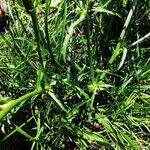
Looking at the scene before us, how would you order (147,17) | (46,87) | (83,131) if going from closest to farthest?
(46,87) → (83,131) → (147,17)

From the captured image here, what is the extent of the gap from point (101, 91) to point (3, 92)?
1.41 feet

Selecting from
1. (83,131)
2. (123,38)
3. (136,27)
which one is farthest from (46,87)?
(136,27)

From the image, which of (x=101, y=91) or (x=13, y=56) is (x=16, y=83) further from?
(x=101, y=91)

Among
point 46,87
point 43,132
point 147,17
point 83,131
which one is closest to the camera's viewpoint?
point 46,87

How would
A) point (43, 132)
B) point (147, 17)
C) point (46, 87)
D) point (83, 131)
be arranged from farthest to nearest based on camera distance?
point (147, 17) < point (43, 132) < point (83, 131) < point (46, 87)

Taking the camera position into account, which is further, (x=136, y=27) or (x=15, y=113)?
(x=136, y=27)

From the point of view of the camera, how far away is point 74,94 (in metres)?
1.34

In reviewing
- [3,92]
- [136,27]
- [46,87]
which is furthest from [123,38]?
[3,92]

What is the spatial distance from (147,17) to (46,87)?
2.31ft

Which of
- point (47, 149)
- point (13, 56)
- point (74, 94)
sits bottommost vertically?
point (47, 149)

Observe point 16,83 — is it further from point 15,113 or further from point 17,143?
point 17,143

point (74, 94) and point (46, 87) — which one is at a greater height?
point (46, 87)

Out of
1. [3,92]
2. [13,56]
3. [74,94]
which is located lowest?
[74,94]

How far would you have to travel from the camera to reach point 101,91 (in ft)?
4.51
